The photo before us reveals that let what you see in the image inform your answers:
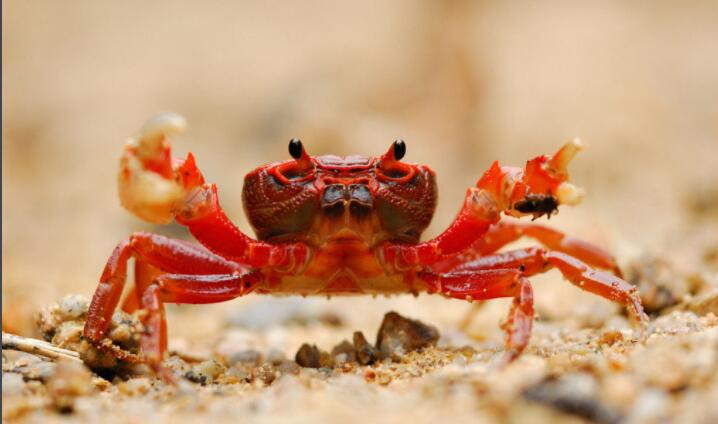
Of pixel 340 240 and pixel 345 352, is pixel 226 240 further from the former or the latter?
pixel 345 352

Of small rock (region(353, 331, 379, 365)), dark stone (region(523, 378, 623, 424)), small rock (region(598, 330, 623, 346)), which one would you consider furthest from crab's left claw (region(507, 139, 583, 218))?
dark stone (region(523, 378, 623, 424))

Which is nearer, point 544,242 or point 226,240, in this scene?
point 226,240

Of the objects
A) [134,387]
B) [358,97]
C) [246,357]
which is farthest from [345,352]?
[358,97]

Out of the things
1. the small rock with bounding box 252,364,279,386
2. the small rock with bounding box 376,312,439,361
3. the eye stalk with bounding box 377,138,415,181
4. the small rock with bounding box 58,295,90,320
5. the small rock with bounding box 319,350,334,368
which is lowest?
the small rock with bounding box 252,364,279,386

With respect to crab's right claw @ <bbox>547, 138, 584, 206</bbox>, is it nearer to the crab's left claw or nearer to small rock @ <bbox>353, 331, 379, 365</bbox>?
the crab's left claw

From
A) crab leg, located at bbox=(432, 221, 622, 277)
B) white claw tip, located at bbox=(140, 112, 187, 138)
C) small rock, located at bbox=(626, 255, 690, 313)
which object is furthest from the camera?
crab leg, located at bbox=(432, 221, 622, 277)

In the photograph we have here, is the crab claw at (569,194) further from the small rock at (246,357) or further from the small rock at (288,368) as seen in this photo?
the small rock at (246,357)

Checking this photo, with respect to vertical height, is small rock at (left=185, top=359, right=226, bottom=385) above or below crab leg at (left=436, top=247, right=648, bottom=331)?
below
